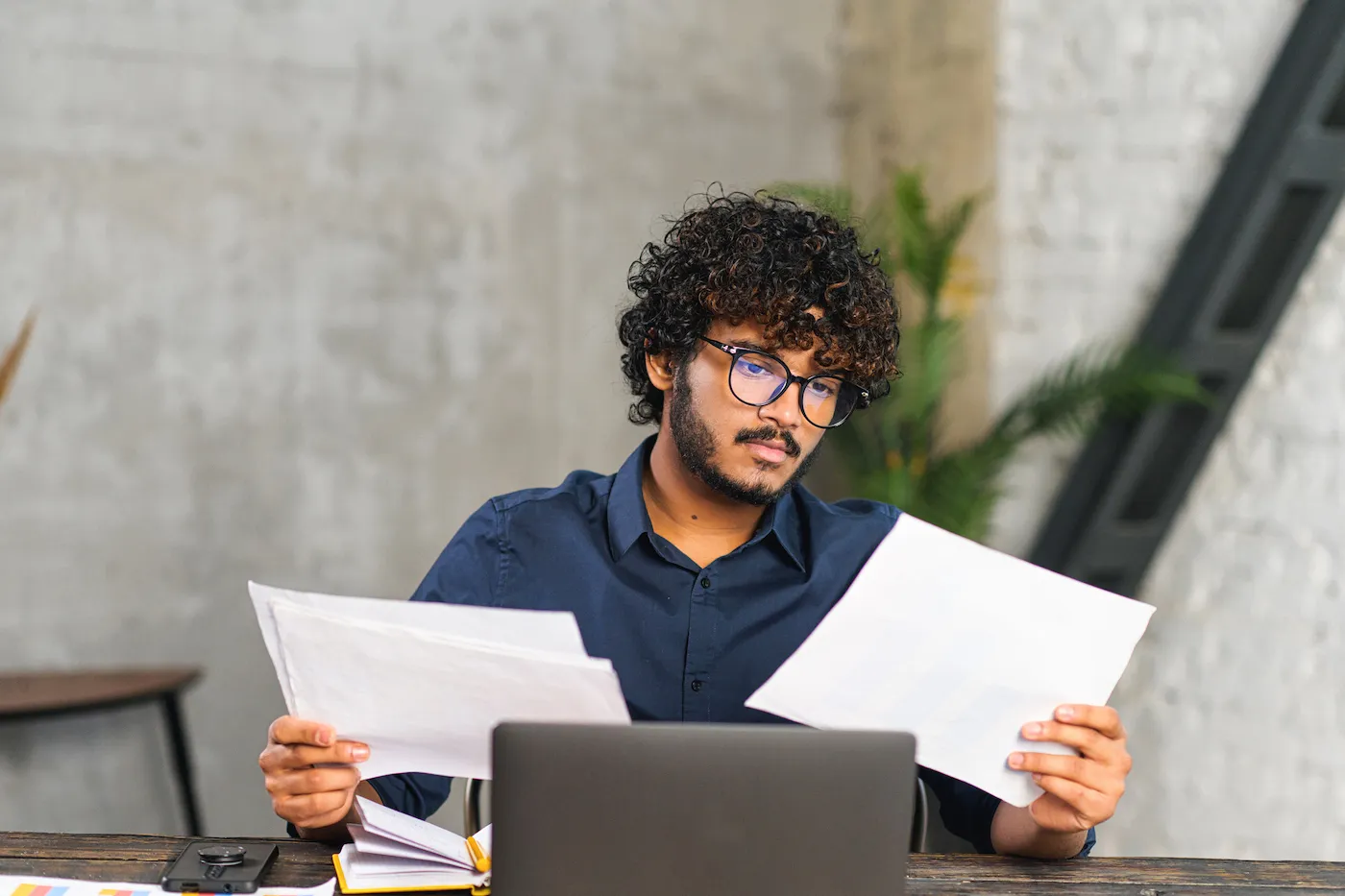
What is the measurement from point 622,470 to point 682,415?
149 millimetres

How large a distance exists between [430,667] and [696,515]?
666mm

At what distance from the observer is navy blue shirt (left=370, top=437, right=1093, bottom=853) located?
154cm

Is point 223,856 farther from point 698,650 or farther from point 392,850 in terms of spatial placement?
point 698,650

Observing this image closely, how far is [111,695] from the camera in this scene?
2.78 meters

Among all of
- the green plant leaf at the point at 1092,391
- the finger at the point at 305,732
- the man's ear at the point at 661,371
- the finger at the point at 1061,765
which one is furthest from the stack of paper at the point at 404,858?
the green plant leaf at the point at 1092,391

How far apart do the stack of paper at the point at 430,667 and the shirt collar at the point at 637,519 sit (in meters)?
0.54

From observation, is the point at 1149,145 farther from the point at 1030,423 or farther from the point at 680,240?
the point at 680,240

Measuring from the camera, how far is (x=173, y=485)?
10.5 feet

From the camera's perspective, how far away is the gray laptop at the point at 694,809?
0.88m

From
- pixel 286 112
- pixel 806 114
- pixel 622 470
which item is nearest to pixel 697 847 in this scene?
pixel 622 470

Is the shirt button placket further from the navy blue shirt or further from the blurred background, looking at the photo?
the blurred background

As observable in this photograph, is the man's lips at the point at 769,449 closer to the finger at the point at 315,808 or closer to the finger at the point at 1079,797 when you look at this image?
the finger at the point at 1079,797

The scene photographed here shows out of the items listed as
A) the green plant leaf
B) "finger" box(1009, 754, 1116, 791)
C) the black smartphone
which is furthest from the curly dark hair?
the green plant leaf

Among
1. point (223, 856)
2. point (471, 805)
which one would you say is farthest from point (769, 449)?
point (223, 856)
